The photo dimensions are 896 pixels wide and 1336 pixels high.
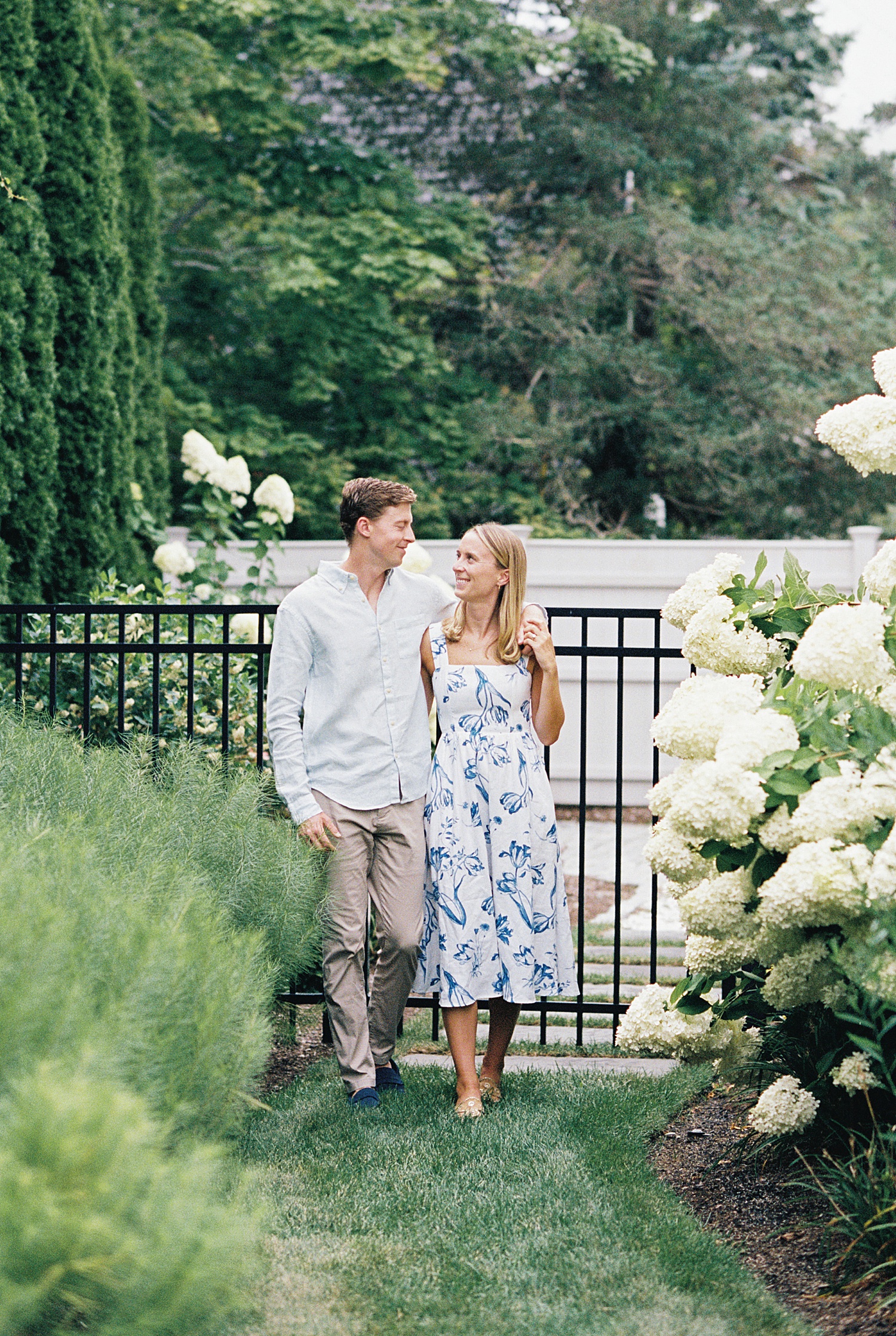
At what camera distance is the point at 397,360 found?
13.4m

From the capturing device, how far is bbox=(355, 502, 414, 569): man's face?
3.70m

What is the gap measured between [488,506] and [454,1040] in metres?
11.2

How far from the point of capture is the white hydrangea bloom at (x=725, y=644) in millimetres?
3236

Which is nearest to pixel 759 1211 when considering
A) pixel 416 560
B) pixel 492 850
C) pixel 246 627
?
pixel 492 850

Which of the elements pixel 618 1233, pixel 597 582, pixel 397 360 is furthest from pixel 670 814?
pixel 397 360

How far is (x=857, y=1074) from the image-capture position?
264 cm

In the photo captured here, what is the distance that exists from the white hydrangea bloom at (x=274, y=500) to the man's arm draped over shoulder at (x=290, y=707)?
9.00 ft

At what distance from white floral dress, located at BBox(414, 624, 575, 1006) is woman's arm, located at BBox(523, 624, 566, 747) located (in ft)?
0.24

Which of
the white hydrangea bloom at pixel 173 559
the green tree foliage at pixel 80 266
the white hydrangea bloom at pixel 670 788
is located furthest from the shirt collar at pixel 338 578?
the green tree foliage at pixel 80 266

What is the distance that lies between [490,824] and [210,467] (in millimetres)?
3544

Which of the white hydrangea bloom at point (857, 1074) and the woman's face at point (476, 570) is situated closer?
the white hydrangea bloom at point (857, 1074)

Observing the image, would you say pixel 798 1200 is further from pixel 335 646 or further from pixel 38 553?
pixel 38 553

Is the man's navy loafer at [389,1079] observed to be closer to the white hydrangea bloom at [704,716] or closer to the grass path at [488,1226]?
the grass path at [488,1226]

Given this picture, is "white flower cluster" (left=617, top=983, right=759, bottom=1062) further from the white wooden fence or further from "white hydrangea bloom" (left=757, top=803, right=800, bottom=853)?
the white wooden fence
